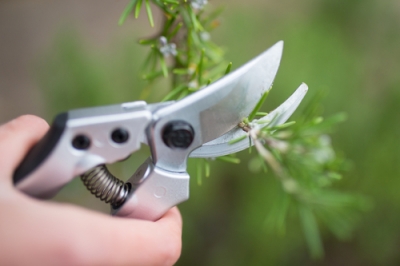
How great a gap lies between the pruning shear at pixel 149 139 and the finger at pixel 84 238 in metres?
0.03

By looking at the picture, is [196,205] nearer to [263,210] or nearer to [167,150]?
[263,210]

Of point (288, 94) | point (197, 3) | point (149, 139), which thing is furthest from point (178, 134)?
point (288, 94)

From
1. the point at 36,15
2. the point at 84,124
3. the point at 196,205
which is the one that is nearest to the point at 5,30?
the point at 36,15

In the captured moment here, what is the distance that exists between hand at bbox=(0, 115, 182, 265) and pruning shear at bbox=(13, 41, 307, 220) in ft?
0.07

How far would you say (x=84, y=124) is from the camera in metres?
0.24

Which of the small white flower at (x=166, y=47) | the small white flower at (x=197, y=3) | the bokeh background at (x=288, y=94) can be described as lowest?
the bokeh background at (x=288, y=94)

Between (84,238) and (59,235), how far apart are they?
0.01m

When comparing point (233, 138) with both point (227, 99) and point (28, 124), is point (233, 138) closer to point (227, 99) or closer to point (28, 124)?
point (227, 99)

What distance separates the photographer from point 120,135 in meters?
0.25

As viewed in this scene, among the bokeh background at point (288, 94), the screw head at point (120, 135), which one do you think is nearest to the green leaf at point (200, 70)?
the screw head at point (120, 135)

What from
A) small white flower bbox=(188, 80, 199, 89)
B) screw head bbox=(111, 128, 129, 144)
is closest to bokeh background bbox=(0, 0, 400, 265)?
small white flower bbox=(188, 80, 199, 89)

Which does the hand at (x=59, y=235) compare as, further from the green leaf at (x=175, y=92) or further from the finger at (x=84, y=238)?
the green leaf at (x=175, y=92)

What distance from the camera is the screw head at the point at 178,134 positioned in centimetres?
26

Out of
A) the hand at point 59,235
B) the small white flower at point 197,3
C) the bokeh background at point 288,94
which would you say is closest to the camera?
the hand at point 59,235
